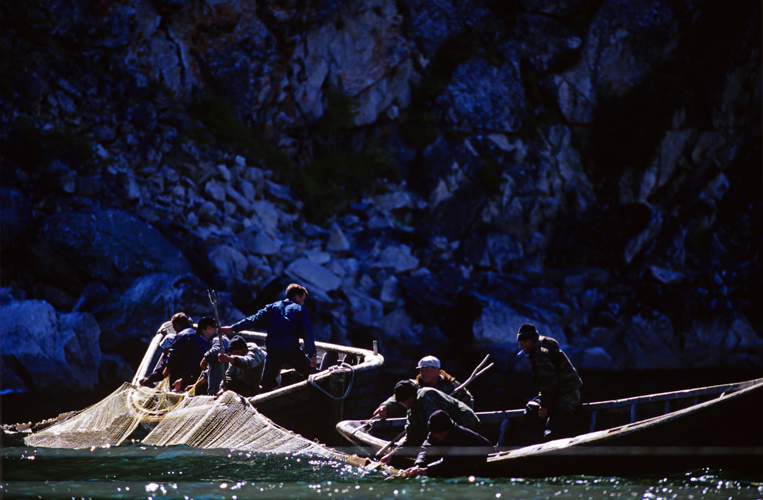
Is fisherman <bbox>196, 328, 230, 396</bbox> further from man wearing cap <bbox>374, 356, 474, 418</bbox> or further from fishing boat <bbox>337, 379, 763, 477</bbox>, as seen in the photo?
fishing boat <bbox>337, 379, 763, 477</bbox>

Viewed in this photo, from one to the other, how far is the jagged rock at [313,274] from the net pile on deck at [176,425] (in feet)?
44.9

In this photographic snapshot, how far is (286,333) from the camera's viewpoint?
31.5 feet

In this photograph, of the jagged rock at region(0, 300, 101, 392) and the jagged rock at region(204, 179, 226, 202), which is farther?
the jagged rock at region(204, 179, 226, 202)

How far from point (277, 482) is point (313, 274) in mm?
17256

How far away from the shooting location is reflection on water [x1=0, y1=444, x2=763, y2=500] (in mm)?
6051

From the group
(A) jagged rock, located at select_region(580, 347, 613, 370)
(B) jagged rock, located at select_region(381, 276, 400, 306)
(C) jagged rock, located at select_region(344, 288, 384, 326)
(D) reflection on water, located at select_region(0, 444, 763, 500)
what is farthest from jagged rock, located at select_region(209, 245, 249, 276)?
(D) reflection on water, located at select_region(0, 444, 763, 500)

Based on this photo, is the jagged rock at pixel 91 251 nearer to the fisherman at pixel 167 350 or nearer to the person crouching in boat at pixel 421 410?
the fisherman at pixel 167 350

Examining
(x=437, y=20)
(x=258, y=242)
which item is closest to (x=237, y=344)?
(x=258, y=242)

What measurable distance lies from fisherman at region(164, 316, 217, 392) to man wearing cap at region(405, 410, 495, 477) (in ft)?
15.2

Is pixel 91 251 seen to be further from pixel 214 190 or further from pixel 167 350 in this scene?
pixel 167 350

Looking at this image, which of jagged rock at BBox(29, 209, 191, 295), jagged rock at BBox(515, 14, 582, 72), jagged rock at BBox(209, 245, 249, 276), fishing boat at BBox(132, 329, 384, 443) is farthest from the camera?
jagged rock at BBox(515, 14, 582, 72)

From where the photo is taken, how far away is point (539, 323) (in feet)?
80.2


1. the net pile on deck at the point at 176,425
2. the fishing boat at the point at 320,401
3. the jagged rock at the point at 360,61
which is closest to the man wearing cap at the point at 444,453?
the net pile on deck at the point at 176,425

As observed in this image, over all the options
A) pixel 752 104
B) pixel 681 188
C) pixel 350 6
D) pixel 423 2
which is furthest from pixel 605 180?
pixel 350 6
